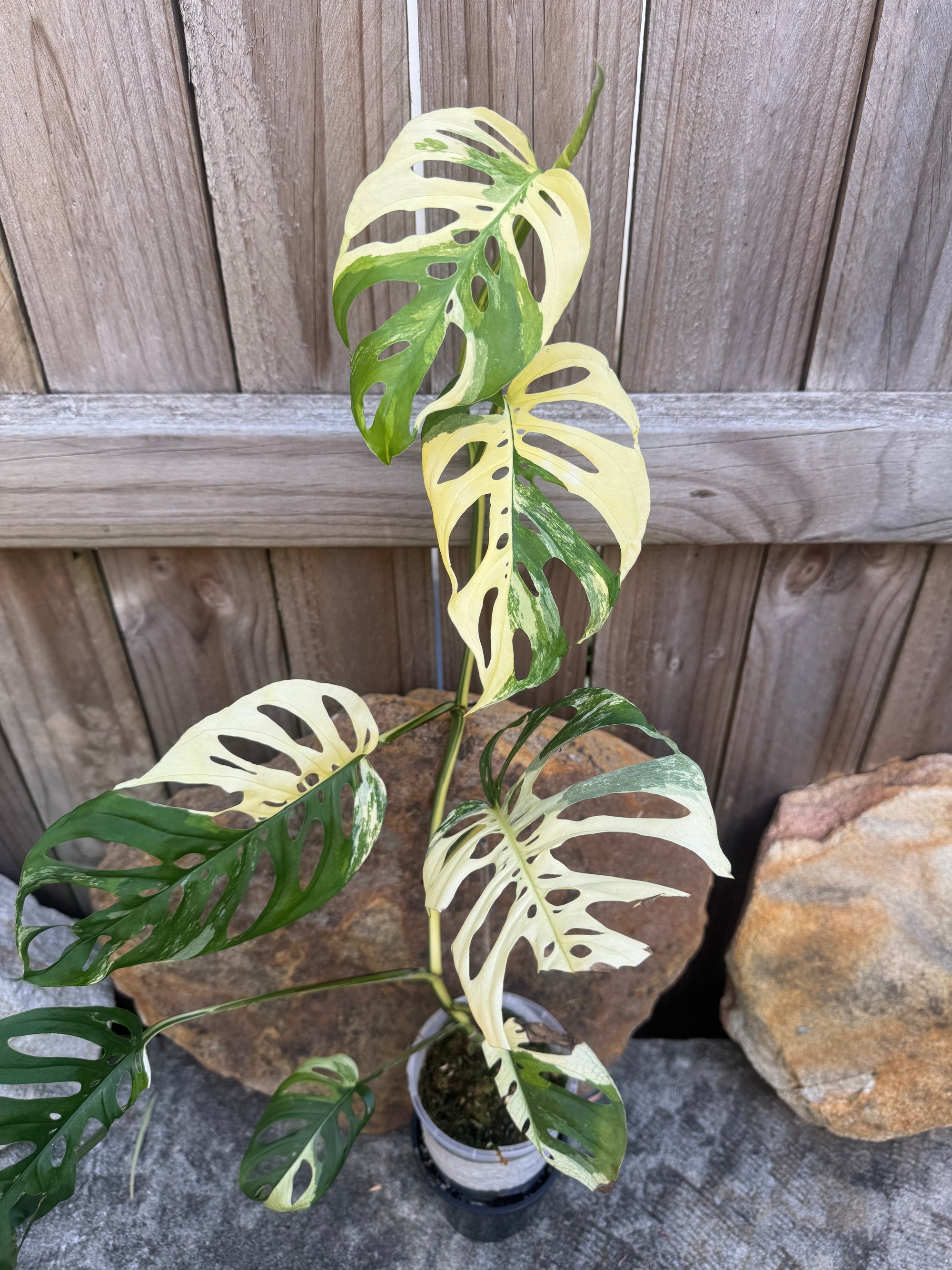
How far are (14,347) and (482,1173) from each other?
116 cm

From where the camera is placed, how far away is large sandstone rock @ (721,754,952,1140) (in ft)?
3.87

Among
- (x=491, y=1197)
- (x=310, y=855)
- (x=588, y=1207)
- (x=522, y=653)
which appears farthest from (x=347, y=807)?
(x=588, y=1207)

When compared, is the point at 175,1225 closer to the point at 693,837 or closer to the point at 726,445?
the point at 693,837

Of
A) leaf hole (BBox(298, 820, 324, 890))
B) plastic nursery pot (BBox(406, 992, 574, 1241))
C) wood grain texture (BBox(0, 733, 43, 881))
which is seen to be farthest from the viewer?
wood grain texture (BBox(0, 733, 43, 881))

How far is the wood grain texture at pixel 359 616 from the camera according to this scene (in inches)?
43.3

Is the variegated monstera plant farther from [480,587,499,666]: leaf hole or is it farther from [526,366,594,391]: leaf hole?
[480,587,499,666]: leaf hole

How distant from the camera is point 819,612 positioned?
1141 mm

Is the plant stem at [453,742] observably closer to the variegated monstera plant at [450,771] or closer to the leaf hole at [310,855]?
the variegated monstera plant at [450,771]

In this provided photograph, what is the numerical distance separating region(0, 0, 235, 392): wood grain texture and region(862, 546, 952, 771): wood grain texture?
38.1 inches

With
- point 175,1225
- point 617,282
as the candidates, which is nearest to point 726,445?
point 617,282

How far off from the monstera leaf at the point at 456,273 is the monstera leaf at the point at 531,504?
0.10 meters

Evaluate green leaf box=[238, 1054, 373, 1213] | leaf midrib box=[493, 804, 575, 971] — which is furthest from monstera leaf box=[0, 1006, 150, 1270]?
leaf midrib box=[493, 804, 575, 971]

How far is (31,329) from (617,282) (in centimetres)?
69

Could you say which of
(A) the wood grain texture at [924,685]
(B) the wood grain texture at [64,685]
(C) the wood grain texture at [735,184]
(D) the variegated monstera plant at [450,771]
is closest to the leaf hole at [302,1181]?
(D) the variegated monstera plant at [450,771]
